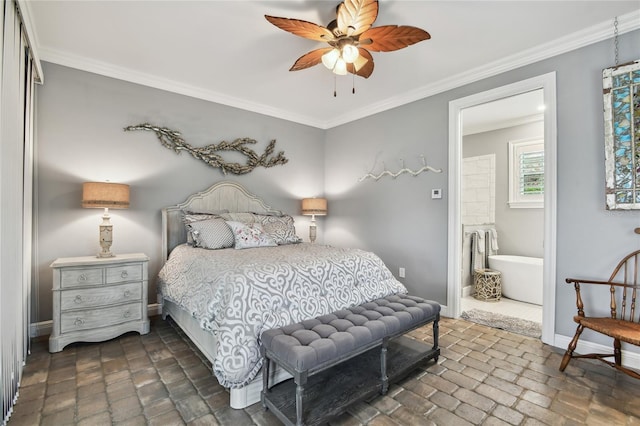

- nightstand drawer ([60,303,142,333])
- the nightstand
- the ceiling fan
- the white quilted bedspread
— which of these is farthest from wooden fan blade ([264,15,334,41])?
nightstand drawer ([60,303,142,333])

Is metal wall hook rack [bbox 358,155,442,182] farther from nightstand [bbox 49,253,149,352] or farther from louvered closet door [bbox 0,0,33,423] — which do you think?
louvered closet door [bbox 0,0,33,423]

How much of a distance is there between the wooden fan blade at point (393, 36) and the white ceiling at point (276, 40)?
0.24 meters

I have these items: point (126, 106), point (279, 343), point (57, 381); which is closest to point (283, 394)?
point (279, 343)

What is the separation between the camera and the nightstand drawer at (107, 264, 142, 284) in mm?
2699

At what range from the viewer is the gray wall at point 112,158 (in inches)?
113

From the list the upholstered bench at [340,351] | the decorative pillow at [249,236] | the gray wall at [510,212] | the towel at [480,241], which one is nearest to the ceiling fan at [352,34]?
the decorative pillow at [249,236]

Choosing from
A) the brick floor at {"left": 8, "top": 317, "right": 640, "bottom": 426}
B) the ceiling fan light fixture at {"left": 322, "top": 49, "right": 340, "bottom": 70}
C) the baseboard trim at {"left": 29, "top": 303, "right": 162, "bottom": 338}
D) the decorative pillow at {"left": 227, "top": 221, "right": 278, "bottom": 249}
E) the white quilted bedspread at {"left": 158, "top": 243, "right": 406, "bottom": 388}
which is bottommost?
the brick floor at {"left": 8, "top": 317, "right": 640, "bottom": 426}

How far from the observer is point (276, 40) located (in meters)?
2.64

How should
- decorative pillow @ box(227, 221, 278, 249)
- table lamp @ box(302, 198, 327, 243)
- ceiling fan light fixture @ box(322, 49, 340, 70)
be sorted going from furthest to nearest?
table lamp @ box(302, 198, 327, 243)
decorative pillow @ box(227, 221, 278, 249)
ceiling fan light fixture @ box(322, 49, 340, 70)

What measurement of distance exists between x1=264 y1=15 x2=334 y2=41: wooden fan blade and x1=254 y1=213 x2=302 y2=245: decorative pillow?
211cm

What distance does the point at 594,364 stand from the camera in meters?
2.32

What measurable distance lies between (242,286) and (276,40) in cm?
213

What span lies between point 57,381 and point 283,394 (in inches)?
62.5

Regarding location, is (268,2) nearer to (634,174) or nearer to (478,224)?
(634,174)
